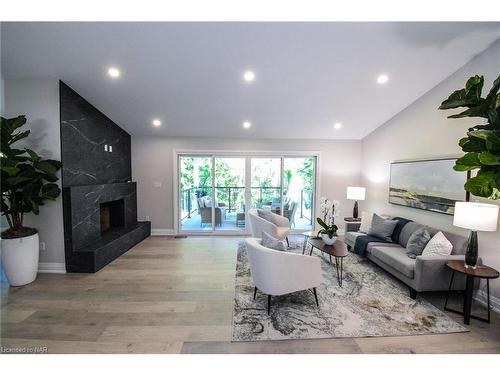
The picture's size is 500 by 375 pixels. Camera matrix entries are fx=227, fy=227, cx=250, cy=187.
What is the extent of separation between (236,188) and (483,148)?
4.49 metres

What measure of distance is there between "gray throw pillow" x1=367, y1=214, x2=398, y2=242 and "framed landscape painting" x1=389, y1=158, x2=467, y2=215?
522mm

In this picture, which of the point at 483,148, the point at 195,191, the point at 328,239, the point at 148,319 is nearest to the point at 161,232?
the point at 195,191

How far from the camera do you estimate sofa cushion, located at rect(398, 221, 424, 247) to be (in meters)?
3.64

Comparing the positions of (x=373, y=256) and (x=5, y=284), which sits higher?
(x=373, y=256)

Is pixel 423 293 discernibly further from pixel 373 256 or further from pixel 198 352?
pixel 198 352

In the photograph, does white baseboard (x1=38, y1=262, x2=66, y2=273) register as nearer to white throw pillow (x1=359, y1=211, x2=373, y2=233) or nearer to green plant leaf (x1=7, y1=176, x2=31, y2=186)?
green plant leaf (x1=7, y1=176, x2=31, y2=186)

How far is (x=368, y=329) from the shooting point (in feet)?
7.35

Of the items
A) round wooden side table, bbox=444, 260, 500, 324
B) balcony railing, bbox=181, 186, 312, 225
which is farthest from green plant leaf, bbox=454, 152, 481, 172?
balcony railing, bbox=181, 186, 312, 225

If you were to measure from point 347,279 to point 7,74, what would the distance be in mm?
5633

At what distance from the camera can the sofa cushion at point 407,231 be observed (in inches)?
143
